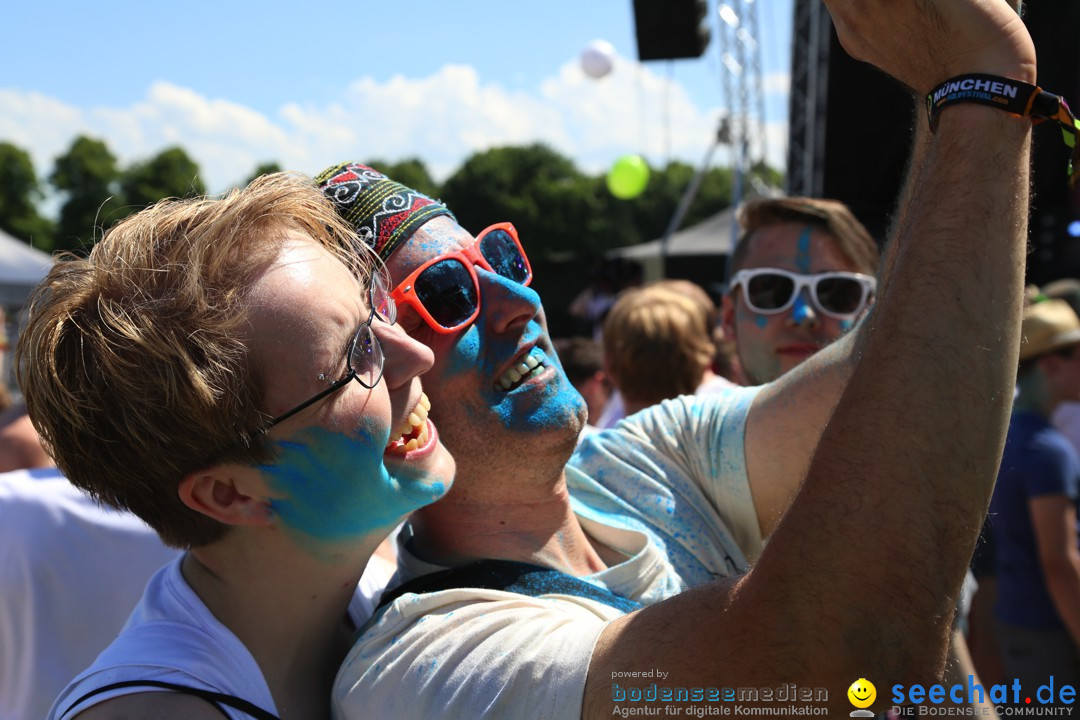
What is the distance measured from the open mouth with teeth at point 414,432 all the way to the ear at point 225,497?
232 mm

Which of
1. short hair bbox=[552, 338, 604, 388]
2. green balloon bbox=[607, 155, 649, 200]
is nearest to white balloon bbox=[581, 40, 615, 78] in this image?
green balloon bbox=[607, 155, 649, 200]

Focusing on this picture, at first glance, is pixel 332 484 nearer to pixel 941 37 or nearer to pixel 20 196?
pixel 941 37

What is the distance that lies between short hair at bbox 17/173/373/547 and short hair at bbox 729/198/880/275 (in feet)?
7.44

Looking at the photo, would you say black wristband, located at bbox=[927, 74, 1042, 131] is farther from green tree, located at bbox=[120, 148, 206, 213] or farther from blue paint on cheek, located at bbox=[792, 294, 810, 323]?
green tree, located at bbox=[120, 148, 206, 213]

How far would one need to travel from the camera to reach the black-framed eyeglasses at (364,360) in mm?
1430

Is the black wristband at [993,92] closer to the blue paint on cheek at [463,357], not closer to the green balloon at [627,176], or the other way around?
the blue paint on cheek at [463,357]

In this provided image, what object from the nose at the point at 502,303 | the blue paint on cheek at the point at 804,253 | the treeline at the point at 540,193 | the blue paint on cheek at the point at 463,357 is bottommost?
the treeline at the point at 540,193

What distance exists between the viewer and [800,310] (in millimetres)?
3141

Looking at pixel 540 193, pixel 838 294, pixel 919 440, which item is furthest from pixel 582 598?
pixel 540 193

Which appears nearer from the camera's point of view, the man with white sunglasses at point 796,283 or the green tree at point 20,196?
the man with white sunglasses at point 796,283

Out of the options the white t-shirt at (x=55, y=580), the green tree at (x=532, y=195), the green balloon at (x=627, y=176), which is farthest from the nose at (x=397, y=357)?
the green tree at (x=532, y=195)

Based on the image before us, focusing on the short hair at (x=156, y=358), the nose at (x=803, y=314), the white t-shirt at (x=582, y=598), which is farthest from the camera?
the nose at (x=803, y=314)

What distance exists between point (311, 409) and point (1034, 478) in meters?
3.34

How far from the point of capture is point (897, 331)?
40.4 inches
